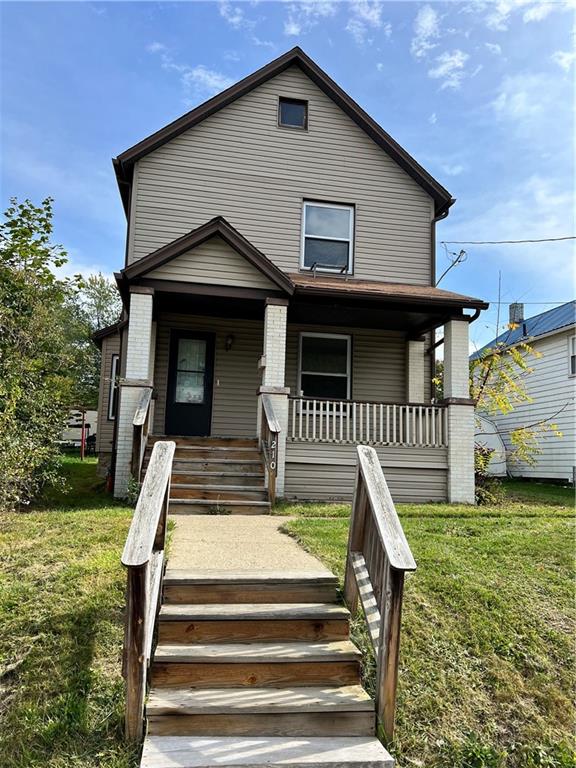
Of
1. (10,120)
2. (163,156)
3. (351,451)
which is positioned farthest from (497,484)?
(10,120)

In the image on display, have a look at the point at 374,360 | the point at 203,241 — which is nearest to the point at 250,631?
the point at 203,241

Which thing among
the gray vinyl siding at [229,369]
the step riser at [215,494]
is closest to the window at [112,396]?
the gray vinyl siding at [229,369]

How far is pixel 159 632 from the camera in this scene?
132 inches

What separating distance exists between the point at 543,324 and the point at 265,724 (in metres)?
17.4

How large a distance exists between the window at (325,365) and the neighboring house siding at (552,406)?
690 centimetres

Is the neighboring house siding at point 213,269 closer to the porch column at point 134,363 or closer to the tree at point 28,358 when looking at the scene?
the porch column at point 134,363

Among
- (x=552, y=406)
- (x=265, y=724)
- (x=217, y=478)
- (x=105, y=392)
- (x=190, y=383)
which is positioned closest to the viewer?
(x=265, y=724)

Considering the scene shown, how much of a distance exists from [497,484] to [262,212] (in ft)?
24.4

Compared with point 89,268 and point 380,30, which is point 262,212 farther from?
point 89,268

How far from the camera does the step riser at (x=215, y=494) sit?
7629 millimetres

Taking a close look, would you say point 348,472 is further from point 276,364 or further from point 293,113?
point 293,113

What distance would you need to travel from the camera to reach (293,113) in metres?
11.8

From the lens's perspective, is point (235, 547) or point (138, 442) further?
point (138, 442)

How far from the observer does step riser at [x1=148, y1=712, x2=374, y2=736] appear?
2814mm
